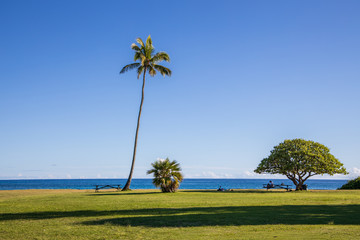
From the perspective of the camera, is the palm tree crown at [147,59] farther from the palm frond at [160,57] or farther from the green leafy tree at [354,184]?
the green leafy tree at [354,184]

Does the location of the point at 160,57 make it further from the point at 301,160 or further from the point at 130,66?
the point at 301,160

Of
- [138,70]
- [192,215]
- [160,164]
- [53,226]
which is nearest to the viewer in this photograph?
[53,226]

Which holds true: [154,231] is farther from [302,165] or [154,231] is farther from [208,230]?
[302,165]

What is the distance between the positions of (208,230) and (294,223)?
130 inches

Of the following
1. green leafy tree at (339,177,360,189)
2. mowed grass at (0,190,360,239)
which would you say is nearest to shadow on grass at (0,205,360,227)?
mowed grass at (0,190,360,239)

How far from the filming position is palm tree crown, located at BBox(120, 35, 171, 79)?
3953 cm

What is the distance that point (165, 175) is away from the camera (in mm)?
31531

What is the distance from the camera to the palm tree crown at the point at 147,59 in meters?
39.5

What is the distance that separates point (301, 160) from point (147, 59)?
845 inches

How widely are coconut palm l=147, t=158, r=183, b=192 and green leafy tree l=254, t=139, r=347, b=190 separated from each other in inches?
513

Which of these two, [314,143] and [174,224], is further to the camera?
[314,143]

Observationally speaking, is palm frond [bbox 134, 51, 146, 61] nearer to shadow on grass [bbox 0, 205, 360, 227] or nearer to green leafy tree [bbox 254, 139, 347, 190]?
green leafy tree [bbox 254, 139, 347, 190]

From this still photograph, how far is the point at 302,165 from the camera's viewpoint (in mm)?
36469

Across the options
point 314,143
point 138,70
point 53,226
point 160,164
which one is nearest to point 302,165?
point 314,143
